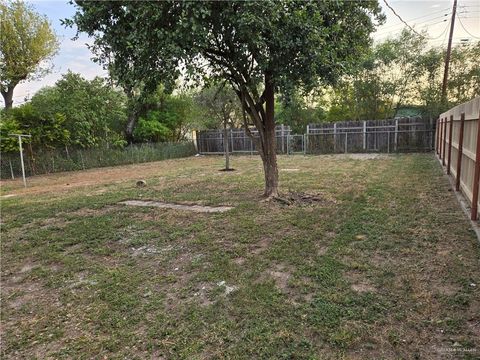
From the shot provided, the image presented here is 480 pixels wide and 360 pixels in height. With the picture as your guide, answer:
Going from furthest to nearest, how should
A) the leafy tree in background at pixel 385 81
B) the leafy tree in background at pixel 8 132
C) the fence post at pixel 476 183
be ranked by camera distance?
1. the leafy tree in background at pixel 385 81
2. the leafy tree in background at pixel 8 132
3. the fence post at pixel 476 183

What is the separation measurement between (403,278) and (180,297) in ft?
5.90

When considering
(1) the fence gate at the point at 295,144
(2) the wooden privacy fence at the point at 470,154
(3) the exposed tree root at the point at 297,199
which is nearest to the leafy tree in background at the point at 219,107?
(1) the fence gate at the point at 295,144

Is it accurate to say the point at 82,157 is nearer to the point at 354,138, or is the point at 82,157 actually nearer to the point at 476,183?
the point at 354,138

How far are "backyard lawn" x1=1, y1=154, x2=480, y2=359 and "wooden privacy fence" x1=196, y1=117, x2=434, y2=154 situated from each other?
9747mm

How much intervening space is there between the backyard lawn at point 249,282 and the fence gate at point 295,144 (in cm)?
1148

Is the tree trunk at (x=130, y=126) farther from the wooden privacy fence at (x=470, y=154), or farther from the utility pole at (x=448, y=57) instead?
the wooden privacy fence at (x=470, y=154)

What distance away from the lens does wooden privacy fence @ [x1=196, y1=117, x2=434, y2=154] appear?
14477 millimetres

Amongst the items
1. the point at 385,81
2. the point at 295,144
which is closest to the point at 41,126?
the point at 295,144

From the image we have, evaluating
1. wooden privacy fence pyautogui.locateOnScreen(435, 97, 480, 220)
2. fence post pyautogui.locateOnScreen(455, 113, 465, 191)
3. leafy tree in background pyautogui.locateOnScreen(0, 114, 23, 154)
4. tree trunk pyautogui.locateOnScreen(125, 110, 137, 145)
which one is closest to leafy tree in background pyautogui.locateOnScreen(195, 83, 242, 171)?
tree trunk pyautogui.locateOnScreen(125, 110, 137, 145)

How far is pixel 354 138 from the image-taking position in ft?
52.2

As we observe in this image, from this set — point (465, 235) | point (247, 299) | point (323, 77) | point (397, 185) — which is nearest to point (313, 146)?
point (397, 185)

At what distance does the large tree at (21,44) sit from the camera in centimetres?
A: 1505

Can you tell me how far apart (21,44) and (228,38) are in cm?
1538

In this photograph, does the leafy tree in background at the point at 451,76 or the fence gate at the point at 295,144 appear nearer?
the leafy tree in background at the point at 451,76
